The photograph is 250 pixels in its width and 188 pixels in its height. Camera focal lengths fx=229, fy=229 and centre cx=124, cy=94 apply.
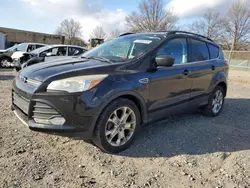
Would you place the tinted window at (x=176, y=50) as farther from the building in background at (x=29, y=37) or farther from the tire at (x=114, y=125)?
the building in background at (x=29, y=37)

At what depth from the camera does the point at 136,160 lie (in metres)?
3.09

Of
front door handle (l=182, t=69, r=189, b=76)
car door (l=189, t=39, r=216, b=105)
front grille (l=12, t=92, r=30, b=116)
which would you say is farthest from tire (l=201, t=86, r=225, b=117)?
front grille (l=12, t=92, r=30, b=116)

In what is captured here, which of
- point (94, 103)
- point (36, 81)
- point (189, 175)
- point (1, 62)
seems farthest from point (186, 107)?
point (1, 62)

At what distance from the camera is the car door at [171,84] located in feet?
11.7

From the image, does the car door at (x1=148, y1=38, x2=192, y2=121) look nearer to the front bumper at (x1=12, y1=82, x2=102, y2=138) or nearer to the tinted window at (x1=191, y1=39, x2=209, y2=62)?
the tinted window at (x1=191, y1=39, x2=209, y2=62)

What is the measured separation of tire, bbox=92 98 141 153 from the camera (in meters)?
3.00

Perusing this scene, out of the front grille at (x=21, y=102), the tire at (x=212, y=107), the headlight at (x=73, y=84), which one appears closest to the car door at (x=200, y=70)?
the tire at (x=212, y=107)

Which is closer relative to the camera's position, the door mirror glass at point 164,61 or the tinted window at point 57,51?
the door mirror glass at point 164,61

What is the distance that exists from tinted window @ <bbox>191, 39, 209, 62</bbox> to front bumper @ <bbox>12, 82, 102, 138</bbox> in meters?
2.45

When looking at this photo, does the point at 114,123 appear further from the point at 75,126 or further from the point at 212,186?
the point at 212,186

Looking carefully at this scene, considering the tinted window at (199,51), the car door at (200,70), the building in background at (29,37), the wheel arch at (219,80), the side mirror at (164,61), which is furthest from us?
the building in background at (29,37)

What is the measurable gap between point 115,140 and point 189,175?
1087 millimetres

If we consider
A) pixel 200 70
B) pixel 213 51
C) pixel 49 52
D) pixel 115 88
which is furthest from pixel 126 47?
pixel 49 52

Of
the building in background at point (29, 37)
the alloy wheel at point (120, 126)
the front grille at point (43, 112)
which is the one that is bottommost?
the alloy wheel at point (120, 126)
